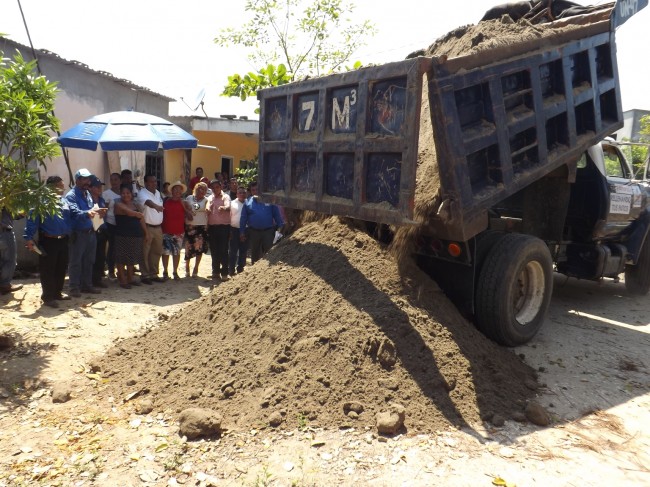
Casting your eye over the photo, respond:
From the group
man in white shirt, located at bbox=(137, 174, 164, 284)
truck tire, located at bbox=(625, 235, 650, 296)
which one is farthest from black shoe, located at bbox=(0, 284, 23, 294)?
truck tire, located at bbox=(625, 235, 650, 296)

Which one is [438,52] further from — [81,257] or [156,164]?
[156,164]

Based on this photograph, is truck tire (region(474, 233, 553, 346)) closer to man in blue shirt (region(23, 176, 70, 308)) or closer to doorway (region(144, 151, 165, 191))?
man in blue shirt (region(23, 176, 70, 308))

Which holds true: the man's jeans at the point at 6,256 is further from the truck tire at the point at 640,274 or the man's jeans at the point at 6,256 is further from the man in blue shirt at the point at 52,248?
the truck tire at the point at 640,274

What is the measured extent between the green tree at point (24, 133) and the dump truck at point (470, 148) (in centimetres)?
216

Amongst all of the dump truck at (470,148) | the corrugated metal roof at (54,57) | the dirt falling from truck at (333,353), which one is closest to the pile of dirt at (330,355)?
the dirt falling from truck at (333,353)

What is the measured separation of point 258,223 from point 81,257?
2.62 meters

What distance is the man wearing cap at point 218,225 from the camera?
8.97 m

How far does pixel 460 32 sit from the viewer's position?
603cm

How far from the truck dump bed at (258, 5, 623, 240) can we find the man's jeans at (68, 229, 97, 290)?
2.92 meters

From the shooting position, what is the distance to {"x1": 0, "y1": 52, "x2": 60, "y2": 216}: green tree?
17.0 ft

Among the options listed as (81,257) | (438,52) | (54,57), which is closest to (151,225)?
(81,257)

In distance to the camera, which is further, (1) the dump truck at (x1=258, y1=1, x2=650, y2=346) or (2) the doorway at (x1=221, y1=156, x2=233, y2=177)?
(2) the doorway at (x1=221, y1=156, x2=233, y2=177)

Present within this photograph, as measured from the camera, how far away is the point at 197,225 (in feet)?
29.8

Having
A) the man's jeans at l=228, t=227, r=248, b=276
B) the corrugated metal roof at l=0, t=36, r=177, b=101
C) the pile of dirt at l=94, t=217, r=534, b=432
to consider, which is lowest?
the pile of dirt at l=94, t=217, r=534, b=432
